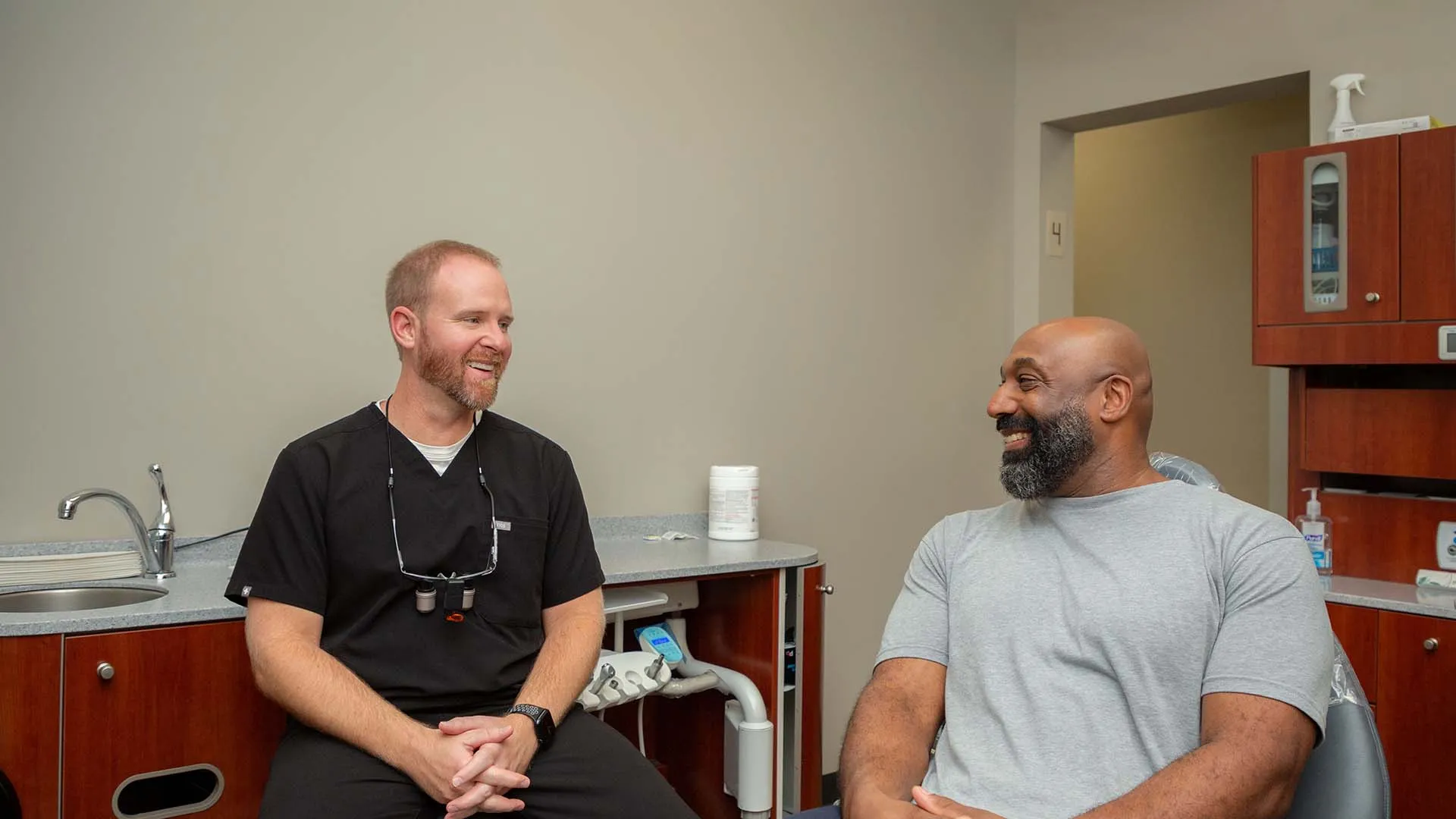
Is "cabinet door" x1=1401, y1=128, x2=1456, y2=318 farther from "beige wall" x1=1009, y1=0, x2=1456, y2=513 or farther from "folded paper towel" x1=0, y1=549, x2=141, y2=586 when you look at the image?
"folded paper towel" x1=0, y1=549, x2=141, y2=586

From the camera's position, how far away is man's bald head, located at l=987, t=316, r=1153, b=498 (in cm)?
159

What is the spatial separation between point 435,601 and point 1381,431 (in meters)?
2.30

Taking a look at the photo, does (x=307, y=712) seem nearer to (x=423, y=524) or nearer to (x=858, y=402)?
(x=423, y=524)

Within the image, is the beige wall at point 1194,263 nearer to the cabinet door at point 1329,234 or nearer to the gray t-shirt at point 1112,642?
the cabinet door at point 1329,234

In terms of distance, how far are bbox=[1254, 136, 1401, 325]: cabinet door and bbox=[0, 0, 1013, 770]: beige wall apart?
107cm

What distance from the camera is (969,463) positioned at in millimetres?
3760

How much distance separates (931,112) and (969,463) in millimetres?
1185

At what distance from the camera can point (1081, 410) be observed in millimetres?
1589

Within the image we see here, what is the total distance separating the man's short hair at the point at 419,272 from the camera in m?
1.84

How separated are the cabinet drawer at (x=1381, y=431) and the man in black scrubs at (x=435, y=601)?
6.40 ft

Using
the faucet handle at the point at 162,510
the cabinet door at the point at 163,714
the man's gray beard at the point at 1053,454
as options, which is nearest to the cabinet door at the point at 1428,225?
the man's gray beard at the point at 1053,454

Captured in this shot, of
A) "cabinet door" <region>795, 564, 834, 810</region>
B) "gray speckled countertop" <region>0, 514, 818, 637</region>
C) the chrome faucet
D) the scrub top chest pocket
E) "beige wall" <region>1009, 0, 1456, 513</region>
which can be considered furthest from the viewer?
"beige wall" <region>1009, 0, 1456, 513</region>

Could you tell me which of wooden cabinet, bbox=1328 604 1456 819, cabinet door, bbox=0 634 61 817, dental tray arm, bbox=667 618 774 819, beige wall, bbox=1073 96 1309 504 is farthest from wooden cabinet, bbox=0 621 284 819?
beige wall, bbox=1073 96 1309 504

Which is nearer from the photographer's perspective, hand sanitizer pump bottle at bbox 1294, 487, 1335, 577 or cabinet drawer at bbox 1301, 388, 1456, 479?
cabinet drawer at bbox 1301, 388, 1456, 479
